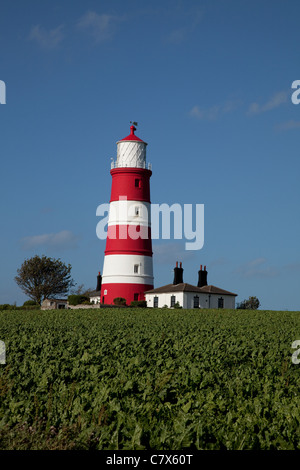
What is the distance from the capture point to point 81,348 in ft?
52.0

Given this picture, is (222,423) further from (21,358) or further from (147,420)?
(21,358)

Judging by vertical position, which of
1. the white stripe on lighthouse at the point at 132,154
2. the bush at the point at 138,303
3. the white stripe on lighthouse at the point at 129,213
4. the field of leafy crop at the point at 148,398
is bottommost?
the field of leafy crop at the point at 148,398

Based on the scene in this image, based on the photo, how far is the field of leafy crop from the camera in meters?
7.97

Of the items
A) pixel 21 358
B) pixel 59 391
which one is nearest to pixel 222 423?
pixel 59 391

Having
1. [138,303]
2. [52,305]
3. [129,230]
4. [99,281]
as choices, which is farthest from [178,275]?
[99,281]

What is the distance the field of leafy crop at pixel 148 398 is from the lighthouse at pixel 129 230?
Answer: 36269 millimetres

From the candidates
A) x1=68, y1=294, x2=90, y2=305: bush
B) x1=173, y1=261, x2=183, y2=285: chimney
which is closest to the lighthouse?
x1=68, y1=294, x2=90, y2=305: bush

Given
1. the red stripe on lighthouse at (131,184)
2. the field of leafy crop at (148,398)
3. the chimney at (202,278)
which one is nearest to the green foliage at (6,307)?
the red stripe on lighthouse at (131,184)

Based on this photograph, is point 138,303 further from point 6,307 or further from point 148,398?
point 148,398

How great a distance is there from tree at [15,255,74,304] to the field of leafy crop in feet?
199

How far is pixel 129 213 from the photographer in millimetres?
53688

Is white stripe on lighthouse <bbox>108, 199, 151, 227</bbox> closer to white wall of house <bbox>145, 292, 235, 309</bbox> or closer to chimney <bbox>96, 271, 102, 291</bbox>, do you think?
white wall of house <bbox>145, 292, 235, 309</bbox>

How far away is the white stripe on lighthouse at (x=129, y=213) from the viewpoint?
53.6 metres

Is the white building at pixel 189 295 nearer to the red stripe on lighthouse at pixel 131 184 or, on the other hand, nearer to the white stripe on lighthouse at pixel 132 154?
the red stripe on lighthouse at pixel 131 184
